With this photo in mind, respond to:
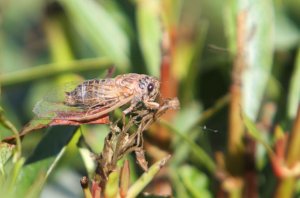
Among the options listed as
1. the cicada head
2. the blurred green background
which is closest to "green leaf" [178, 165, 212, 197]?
the blurred green background

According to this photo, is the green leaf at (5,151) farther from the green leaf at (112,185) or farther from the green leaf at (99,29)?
the green leaf at (99,29)

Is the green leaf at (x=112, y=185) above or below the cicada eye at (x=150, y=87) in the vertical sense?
below

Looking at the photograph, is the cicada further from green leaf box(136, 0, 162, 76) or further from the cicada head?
green leaf box(136, 0, 162, 76)

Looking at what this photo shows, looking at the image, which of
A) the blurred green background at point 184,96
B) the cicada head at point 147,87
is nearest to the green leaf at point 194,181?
the blurred green background at point 184,96

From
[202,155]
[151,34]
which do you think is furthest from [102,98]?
[151,34]

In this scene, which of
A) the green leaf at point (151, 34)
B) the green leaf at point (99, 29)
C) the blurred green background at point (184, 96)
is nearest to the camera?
the blurred green background at point (184, 96)

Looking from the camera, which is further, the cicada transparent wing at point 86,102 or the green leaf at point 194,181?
the green leaf at point 194,181

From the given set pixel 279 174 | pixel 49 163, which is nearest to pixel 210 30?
pixel 279 174
